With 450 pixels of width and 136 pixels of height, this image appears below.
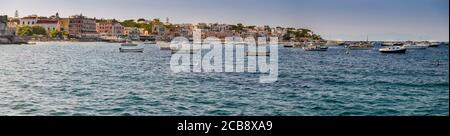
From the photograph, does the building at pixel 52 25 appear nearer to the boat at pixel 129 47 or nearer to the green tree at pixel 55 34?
the green tree at pixel 55 34

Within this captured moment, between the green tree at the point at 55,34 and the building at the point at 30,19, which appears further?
the green tree at the point at 55,34

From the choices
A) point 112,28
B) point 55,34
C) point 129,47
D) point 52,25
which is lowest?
point 129,47

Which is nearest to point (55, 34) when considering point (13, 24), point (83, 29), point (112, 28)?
point (83, 29)

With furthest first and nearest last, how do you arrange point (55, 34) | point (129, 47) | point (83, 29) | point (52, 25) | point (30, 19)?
point (55, 34), point (83, 29), point (129, 47), point (52, 25), point (30, 19)

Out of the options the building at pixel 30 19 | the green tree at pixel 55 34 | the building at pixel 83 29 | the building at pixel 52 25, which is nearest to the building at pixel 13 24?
the building at pixel 30 19

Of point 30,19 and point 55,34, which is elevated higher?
point 55,34

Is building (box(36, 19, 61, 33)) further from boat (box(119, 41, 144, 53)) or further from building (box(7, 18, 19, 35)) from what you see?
boat (box(119, 41, 144, 53))

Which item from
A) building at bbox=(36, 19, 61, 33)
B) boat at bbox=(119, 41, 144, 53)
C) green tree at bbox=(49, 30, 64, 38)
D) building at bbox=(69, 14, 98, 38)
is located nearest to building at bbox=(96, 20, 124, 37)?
building at bbox=(69, 14, 98, 38)

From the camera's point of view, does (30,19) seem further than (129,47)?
No

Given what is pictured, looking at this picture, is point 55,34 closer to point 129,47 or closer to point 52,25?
point 52,25

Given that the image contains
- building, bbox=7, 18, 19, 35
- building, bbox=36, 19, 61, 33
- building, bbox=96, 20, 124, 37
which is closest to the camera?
building, bbox=7, 18, 19, 35

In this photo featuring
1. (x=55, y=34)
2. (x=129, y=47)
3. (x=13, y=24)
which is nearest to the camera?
(x=13, y=24)
